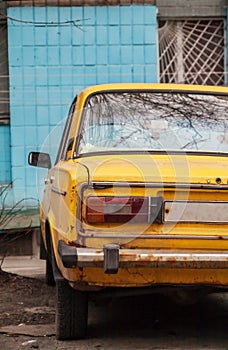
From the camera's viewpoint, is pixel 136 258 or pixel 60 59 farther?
pixel 60 59

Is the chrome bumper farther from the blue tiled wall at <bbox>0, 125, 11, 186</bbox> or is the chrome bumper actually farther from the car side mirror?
the blue tiled wall at <bbox>0, 125, 11, 186</bbox>

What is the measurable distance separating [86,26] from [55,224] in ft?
18.9

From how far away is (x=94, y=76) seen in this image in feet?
33.3

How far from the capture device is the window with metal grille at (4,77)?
10281 millimetres

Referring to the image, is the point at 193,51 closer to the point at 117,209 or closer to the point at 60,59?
the point at 60,59

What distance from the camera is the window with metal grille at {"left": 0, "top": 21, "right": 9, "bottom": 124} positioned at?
10281 millimetres

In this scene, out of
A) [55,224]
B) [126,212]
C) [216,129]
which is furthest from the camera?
[216,129]

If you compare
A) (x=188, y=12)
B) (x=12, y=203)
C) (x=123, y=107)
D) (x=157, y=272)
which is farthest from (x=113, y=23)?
(x=157, y=272)

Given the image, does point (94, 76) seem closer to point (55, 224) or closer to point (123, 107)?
point (123, 107)

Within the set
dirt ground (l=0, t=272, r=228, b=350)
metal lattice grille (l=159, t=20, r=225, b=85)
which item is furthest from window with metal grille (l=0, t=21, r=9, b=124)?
dirt ground (l=0, t=272, r=228, b=350)

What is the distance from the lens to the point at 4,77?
10.3 m

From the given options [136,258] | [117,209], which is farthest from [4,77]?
[136,258]

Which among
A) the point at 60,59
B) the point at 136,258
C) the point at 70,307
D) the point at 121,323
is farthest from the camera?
the point at 60,59

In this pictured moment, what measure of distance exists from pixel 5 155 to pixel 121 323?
526cm
